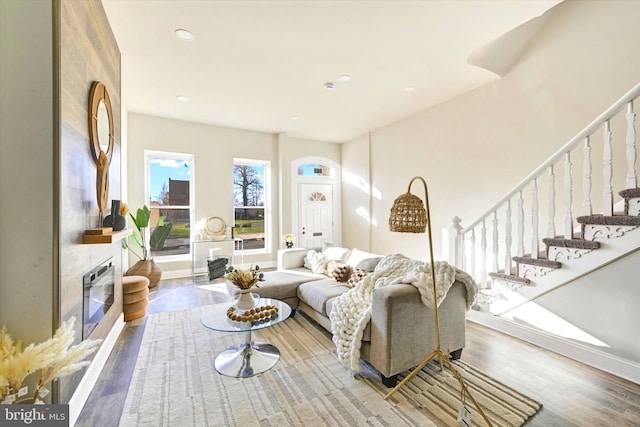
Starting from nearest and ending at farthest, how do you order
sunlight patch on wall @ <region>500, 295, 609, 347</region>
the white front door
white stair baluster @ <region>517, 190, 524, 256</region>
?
sunlight patch on wall @ <region>500, 295, 609, 347</region> → white stair baluster @ <region>517, 190, 524, 256</region> → the white front door

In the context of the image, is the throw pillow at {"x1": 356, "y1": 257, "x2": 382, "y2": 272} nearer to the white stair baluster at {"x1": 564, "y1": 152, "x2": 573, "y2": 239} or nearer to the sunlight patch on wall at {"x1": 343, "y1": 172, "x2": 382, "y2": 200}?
the white stair baluster at {"x1": 564, "y1": 152, "x2": 573, "y2": 239}

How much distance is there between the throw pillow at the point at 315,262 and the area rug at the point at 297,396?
122 cm

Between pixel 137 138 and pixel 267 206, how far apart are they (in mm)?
2664

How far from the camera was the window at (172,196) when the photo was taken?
16.1 feet

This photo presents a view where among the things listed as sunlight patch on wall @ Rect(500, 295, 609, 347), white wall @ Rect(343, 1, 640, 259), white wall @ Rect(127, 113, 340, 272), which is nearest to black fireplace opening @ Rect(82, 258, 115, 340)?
white wall @ Rect(127, 113, 340, 272)

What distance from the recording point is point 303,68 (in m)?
3.19

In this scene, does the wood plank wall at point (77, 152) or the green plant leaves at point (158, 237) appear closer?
the wood plank wall at point (77, 152)

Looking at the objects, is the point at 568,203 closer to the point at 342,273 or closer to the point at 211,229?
the point at 342,273

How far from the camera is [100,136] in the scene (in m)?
2.18

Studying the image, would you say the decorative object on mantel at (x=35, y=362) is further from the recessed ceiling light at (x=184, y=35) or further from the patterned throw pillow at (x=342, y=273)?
the recessed ceiling light at (x=184, y=35)

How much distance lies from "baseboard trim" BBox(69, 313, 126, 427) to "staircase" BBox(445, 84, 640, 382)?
11.8 feet

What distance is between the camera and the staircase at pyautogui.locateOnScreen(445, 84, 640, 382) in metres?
2.06

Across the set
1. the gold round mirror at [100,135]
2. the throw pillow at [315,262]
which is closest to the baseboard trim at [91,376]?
the gold round mirror at [100,135]

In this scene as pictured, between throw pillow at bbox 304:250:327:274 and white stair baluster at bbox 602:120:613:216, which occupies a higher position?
white stair baluster at bbox 602:120:613:216
